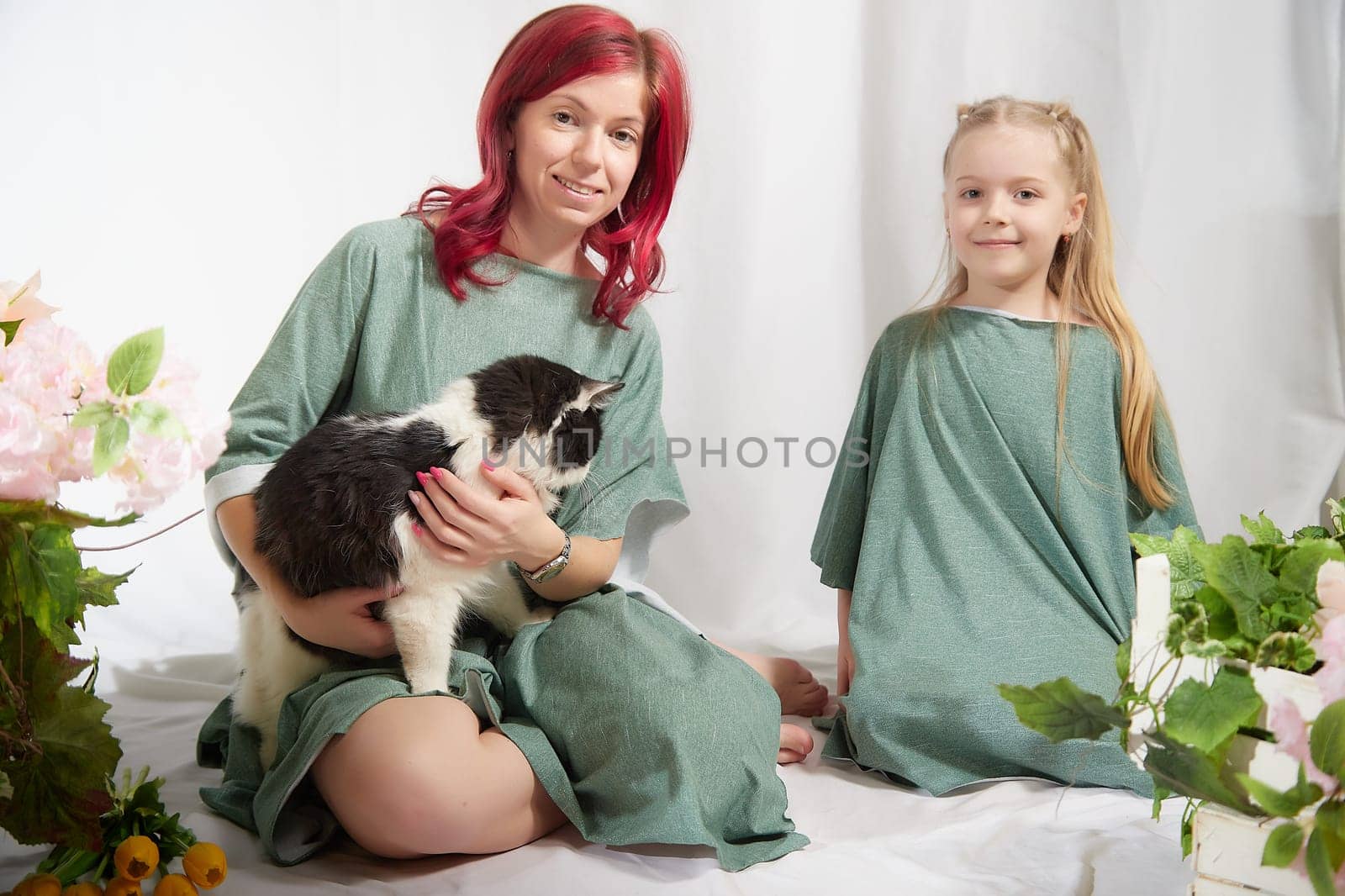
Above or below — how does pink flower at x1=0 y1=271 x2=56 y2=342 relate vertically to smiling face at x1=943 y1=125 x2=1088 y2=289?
below

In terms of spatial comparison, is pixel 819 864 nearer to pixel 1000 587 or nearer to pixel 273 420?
pixel 1000 587

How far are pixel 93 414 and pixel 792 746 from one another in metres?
1.02

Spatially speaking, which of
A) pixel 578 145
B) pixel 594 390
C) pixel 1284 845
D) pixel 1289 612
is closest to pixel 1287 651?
pixel 1289 612

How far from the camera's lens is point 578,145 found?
4.27 ft

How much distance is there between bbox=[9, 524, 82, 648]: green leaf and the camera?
29.0 inches

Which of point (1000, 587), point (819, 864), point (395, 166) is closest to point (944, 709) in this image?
point (1000, 587)

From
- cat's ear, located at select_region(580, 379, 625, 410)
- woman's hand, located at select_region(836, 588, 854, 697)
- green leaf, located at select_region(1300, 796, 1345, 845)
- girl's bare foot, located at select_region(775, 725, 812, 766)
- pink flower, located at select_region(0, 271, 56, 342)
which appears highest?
pink flower, located at select_region(0, 271, 56, 342)

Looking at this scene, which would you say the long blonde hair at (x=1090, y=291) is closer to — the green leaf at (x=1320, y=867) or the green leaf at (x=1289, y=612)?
the green leaf at (x=1289, y=612)

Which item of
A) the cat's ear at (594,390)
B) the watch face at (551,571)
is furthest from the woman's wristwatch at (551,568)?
the cat's ear at (594,390)

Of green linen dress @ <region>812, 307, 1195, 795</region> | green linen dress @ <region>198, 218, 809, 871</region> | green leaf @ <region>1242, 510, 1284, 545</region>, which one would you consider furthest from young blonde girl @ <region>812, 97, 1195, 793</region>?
green leaf @ <region>1242, 510, 1284, 545</region>

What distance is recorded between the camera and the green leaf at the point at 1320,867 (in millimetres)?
655

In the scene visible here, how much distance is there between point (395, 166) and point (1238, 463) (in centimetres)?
167

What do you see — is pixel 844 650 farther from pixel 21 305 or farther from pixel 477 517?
pixel 21 305

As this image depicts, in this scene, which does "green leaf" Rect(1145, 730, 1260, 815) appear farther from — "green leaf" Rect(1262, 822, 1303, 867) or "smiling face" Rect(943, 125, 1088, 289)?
"smiling face" Rect(943, 125, 1088, 289)
